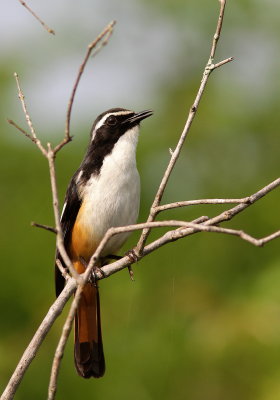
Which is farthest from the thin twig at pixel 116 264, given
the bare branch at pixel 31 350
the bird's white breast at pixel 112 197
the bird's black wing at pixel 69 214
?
the bird's black wing at pixel 69 214

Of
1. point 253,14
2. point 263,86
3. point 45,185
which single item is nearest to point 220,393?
point 45,185


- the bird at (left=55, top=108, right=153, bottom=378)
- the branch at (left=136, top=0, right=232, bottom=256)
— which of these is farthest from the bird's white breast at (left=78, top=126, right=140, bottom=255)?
the branch at (left=136, top=0, right=232, bottom=256)

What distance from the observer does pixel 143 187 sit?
772 centimetres

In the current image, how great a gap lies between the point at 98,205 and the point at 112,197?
0.13m

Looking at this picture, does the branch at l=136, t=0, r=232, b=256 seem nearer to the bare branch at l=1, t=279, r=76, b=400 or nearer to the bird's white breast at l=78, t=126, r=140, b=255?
the bare branch at l=1, t=279, r=76, b=400

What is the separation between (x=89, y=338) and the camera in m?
5.88

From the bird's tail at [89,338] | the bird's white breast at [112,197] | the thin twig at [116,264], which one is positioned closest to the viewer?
the thin twig at [116,264]

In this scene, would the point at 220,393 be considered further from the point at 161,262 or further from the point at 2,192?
the point at 2,192

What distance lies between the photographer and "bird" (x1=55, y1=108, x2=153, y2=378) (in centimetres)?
555

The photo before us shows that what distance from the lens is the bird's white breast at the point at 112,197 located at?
552 cm

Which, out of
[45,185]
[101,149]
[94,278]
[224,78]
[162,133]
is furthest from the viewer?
[224,78]

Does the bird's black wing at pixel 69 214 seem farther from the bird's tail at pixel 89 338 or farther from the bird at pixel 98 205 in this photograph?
the bird's tail at pixel 89 338

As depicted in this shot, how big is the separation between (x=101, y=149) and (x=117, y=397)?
2.15m

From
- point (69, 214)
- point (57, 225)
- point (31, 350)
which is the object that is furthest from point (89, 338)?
point (57, 225)
